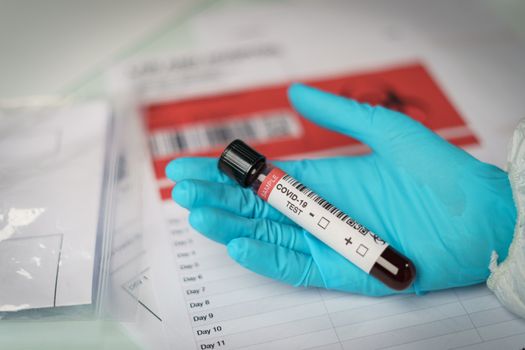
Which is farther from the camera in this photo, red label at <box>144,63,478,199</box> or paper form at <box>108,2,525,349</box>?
red label at <box>144,63,478,199</box>

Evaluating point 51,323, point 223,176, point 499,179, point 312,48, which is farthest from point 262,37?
point 51,323

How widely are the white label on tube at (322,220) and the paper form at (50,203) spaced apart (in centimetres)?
34

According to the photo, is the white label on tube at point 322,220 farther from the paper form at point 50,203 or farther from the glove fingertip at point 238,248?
the paper form at point 50,203

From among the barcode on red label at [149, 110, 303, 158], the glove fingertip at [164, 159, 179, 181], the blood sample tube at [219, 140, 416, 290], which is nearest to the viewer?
the blood sample tube at [219, 140, 416, 290]

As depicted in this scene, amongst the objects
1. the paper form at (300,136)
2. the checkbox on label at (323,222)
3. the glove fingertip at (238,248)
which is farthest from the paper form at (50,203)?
the checkbox on label at (323,222)

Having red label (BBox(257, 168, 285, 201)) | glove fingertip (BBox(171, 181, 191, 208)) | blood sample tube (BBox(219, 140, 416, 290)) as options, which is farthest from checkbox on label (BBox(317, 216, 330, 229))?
glove fingertip (BBox(171, 181, 191, 208))

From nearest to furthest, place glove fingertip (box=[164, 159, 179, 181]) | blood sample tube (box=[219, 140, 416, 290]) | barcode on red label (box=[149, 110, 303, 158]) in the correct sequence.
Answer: blood sample tube (box=[219, 140, 416, 290])
glove fingertip (box=[164, 159, 179, 181])
barcode on red label (box=[149, 110, 303, 158])

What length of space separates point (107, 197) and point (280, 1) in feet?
2.56

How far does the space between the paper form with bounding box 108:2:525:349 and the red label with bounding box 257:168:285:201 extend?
0.15m

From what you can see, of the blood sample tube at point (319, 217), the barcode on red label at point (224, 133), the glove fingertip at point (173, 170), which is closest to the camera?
the blood sample tube at point (319, 217)

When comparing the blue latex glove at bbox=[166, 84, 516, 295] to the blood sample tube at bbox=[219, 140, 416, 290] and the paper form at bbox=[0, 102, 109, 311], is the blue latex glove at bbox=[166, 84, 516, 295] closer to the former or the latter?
the blood sample tube at bbox=[219, 140, 416, 290]

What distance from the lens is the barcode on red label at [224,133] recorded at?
1.15m

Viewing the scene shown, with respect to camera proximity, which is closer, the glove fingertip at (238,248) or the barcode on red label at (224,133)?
Result: the glove fingertip at (238,248)

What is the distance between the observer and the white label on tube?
84 centimetres
